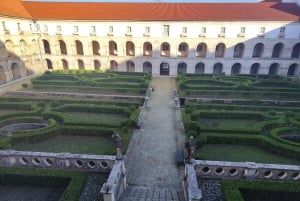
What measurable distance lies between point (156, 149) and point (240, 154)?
5.91 metres

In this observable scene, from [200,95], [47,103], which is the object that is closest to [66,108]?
[47,103]

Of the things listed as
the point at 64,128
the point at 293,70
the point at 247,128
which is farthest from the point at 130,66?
the point at 293,70

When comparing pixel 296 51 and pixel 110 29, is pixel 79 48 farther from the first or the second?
pixel 296 51

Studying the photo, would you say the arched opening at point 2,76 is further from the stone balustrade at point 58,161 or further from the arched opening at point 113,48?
the stone balustrade at point 58,161

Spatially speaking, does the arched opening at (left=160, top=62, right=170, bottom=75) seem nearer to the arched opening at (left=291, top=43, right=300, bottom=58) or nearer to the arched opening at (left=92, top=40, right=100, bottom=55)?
the arched opening at (left=92, top=40, right=100, bottom=55)

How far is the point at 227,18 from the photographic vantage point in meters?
37.0

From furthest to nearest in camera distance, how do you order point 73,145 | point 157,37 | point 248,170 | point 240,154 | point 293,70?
point 293,70 → point 157,37 → point 73,145 → point 240,154 → point 248,170

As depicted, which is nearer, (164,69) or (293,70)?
(293,70)

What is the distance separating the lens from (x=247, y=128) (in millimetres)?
17547

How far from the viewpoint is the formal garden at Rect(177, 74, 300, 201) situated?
10.4 metres

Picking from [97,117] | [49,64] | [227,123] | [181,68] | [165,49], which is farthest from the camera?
[49,64]

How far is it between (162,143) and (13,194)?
976cm

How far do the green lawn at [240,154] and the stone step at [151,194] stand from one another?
3.66 metres

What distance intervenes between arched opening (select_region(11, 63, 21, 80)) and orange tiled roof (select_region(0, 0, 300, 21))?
8530mm
